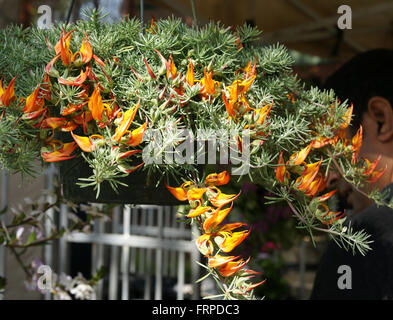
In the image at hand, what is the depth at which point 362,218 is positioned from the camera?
106 centimetres

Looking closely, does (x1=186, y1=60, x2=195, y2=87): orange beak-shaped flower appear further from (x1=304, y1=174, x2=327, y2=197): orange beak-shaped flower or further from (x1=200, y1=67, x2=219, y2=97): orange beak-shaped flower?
(x1=304, y1=174, x2=327, y2=197): orange beak-shaped flower

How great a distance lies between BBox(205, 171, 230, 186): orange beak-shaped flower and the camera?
0.58m

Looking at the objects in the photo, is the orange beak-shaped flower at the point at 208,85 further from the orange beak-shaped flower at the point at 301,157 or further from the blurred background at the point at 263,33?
the blurred background at the point at 263,33

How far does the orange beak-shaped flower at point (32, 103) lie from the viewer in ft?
1.88

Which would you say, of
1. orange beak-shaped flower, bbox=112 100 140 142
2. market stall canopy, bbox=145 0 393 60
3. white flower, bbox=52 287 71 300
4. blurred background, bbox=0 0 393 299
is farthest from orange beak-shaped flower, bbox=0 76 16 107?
market stall canopy, bbox=145 0 393 60

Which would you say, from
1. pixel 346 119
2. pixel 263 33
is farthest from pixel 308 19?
pixel 346 119

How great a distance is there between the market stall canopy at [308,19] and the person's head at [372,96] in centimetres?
118

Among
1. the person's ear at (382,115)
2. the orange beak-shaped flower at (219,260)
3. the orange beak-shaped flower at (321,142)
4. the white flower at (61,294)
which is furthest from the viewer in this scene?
the white flower at (61,294)

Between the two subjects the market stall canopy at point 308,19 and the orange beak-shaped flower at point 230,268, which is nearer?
the orange beak-shaped flower at point 230,268

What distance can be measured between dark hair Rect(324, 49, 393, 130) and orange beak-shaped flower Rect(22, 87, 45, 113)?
696 millimetres

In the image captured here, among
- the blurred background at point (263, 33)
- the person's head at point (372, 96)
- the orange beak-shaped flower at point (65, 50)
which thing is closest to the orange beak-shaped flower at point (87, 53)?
the orange beak-shaped flower at point (65, 50)

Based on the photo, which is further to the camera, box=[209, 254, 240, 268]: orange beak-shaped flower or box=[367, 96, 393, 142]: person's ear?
box=[367, 96, 393, 142]: person's ear
